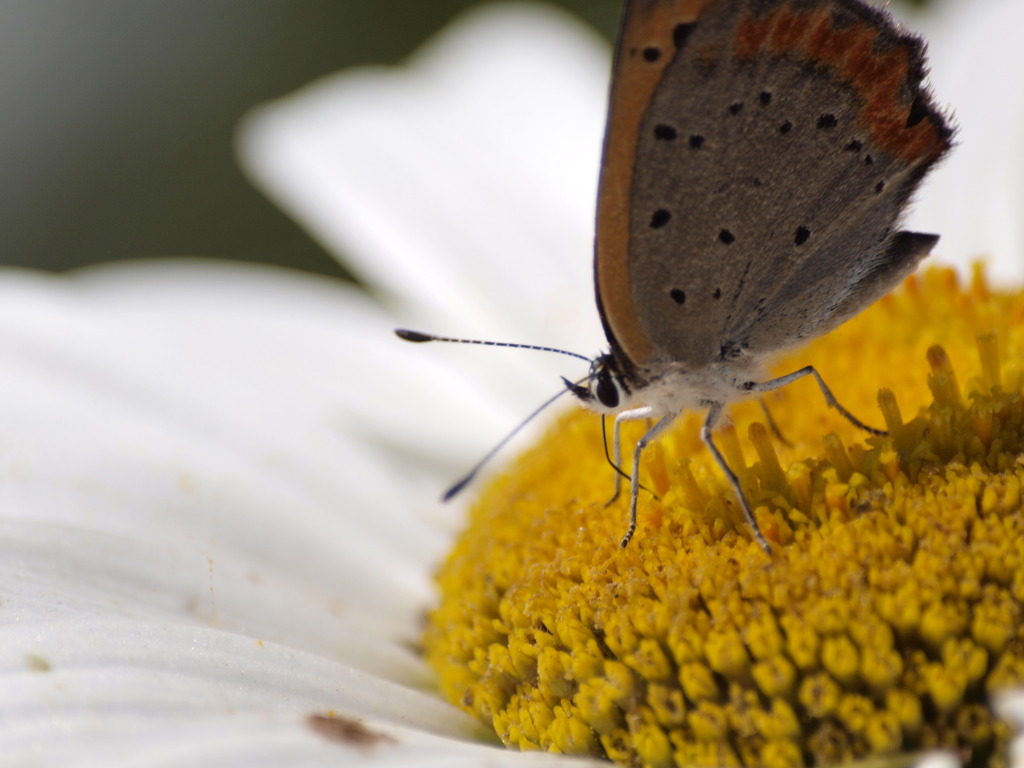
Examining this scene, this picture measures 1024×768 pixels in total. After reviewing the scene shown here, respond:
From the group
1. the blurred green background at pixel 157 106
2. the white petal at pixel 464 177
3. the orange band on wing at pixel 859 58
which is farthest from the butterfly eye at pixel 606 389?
the blurred green background at pixel 157 106

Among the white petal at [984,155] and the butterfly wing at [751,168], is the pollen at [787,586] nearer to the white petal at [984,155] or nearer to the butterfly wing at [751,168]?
the butterfly wing at [751,168]

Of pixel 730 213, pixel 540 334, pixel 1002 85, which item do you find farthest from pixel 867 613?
pixel 1002 85

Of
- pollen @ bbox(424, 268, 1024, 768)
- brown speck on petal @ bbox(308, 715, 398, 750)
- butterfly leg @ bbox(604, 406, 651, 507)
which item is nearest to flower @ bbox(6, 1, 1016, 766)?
brown speck on petal @ bbox(308, 715, 398, 750)

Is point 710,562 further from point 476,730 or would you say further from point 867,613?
point 476,730

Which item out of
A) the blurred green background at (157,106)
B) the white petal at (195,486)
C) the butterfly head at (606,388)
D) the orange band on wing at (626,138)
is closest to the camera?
the orange band on wing at (626,138)

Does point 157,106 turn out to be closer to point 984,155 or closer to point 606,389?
point 984,155

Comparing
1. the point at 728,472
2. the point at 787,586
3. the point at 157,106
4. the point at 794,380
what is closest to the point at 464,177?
the point at 794,380

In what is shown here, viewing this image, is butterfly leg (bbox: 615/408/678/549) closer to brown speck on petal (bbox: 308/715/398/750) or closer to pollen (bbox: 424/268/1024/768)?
pollen (bbox: 424/268/1024/768)

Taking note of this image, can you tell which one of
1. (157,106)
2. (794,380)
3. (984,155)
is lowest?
(157,106)
